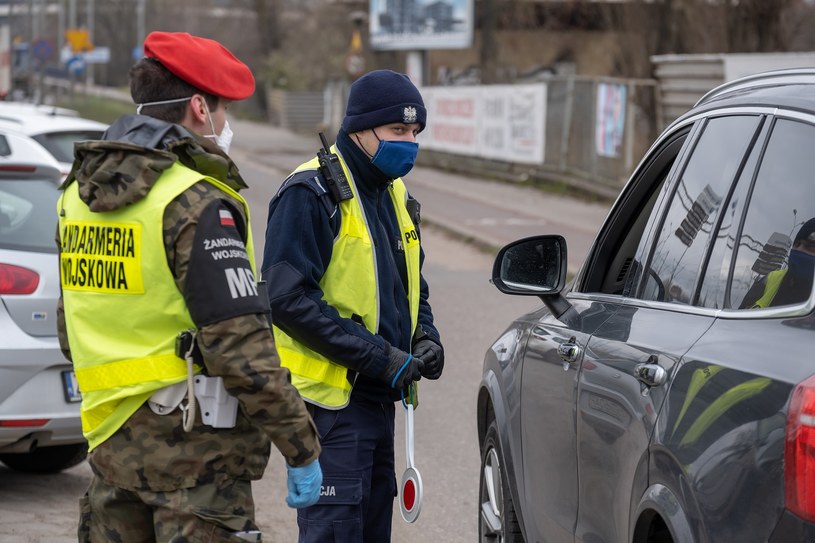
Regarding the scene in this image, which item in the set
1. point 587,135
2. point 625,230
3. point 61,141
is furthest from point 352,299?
point 587,135

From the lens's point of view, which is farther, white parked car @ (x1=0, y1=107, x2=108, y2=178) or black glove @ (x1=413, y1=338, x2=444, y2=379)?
white parked car @ (x1=0, y1=107, x2=108, y2=178)

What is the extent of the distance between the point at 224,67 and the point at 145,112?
0.73 ft

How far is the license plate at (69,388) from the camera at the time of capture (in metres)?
6.05

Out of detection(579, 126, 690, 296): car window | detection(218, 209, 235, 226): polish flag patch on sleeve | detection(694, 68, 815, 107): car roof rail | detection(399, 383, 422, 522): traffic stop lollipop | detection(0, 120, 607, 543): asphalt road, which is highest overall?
detection(694, 68, 815, 107): car roof rail

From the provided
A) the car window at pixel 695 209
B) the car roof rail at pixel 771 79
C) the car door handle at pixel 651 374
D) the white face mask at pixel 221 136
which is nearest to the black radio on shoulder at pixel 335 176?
the white face mask at pixel 221 136

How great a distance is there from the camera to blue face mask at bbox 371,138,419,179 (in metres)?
4.08

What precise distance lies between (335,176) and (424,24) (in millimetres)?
28523

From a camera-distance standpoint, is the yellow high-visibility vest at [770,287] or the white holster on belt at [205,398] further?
the white holster on belt at [205,398]

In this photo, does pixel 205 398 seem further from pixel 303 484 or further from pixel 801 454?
pixel 801 454

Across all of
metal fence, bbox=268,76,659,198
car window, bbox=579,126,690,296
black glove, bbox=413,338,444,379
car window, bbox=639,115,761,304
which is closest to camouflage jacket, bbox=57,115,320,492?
car window, bbox=639,115,761,304

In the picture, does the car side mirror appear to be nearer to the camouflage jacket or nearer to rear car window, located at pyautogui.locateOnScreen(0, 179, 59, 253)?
the camouflage jacket

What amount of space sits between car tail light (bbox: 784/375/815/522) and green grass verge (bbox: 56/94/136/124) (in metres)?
45.2

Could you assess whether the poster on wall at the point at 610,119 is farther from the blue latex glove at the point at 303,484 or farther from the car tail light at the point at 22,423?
the blue latex glove at the point at 303,484

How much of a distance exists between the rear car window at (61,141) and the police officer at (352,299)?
971 centimetres
